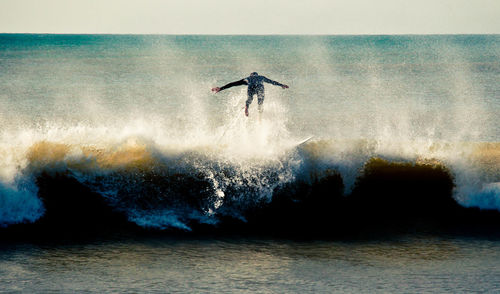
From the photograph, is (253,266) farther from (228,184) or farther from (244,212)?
(228,184)

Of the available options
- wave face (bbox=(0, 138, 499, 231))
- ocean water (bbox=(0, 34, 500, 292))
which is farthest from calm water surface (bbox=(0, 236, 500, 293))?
wave face (bbox=(0, 138, 499, 231))

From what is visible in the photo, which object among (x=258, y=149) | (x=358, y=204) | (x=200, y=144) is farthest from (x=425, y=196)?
(x=200, y=144)

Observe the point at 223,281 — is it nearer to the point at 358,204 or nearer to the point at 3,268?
the point at 3,268

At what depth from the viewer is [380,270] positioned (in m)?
10.2

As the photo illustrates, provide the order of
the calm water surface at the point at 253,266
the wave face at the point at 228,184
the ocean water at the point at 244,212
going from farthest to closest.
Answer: the wave face at the point at 228,184, the ocean water at the point at 244,212, the calm water surface at the point at 253,266

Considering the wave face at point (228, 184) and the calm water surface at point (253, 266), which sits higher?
the wave face at point (228, 184)

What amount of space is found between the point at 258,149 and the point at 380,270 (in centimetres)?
460

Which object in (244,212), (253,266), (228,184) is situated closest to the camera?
(253,266)

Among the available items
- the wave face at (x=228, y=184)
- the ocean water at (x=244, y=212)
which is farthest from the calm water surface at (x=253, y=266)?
the wave face at (x=228, y=184)

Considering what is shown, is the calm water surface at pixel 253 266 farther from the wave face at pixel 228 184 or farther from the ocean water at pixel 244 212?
the wave face at pixel 228 184

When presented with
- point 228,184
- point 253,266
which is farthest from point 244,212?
point 253,266

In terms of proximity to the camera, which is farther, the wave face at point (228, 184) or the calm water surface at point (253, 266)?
the wave face at point (228, 184)

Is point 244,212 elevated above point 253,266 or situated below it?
above

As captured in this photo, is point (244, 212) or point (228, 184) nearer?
point (244, 212)
